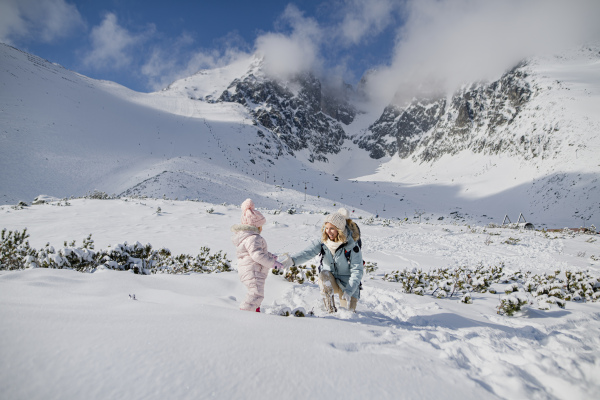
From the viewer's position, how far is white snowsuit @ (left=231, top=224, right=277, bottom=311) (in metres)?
3.03

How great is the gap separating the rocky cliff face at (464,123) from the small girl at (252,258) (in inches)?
1893

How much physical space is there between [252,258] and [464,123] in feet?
222

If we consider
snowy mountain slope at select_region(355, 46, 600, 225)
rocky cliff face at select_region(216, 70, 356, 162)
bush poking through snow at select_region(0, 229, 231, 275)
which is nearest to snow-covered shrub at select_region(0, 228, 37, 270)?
bush poking through snow at select_region(0, 229, 231, 275)

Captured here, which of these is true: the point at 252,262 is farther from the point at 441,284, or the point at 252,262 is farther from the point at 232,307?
the point at 441,284

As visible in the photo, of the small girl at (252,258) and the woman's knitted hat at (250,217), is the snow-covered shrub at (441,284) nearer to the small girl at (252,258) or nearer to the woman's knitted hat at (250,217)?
the small girl at (252,258)

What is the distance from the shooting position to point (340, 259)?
3.42 meters

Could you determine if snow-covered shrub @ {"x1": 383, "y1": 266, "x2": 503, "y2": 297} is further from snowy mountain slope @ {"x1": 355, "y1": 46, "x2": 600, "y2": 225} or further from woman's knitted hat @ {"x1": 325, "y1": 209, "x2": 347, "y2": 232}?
snowy mountain slope @ {"x1": 355, "y1": 46, "x2": 600, "y2": 225}

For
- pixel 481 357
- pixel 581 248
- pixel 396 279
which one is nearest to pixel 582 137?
pixel 581 248

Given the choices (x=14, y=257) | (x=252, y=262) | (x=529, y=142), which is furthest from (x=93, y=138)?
(x=529, y=142)

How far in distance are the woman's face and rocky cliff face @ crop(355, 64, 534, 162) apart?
47.3 metres

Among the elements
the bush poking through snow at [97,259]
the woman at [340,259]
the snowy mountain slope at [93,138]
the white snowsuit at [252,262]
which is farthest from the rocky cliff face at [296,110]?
the white snowsuit at [252,262]

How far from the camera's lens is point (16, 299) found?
6.11 feet

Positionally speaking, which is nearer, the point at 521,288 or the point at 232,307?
the point at 232,307

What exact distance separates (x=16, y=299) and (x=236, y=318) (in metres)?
1.55
